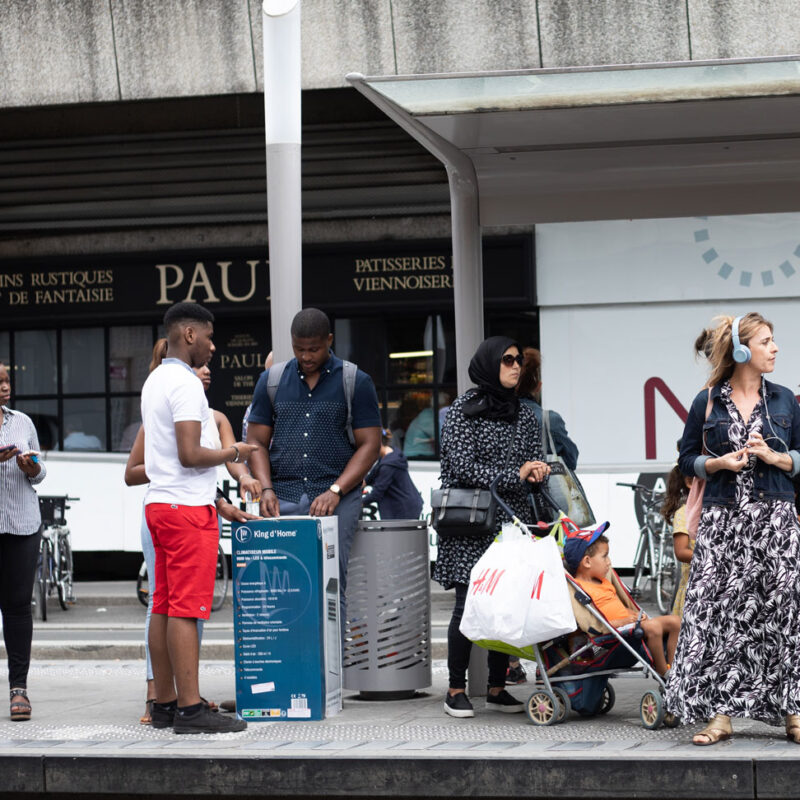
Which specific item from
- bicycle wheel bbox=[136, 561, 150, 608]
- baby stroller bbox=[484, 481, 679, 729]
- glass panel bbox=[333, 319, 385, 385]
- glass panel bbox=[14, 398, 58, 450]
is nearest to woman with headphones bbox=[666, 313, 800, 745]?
baby stroller bbox=[484, 481, 679, 729]

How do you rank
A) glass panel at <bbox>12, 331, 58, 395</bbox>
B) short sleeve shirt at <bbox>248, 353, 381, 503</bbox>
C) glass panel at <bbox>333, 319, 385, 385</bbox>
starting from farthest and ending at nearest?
glass panel at <bbox>12, 331, 58, 395</bbox>, glass panel at <bbox>333, 319, 385, 385</bbox>, short sleeve shirt at <bbox>248, 353, 381, 503</bbox>

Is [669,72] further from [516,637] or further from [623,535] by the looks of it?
[623,535]

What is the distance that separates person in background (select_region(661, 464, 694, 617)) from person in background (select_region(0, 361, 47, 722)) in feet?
10.3

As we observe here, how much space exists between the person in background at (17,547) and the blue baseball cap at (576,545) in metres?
2.59

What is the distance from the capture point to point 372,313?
16.2m

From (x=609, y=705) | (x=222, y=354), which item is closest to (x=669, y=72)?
(x=609, y=705)

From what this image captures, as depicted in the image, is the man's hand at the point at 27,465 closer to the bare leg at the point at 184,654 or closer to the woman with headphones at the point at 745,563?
the bare leg at the point at 184,654

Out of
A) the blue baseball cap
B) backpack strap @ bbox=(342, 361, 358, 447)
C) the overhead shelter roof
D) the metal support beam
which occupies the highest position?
the overhead shelter roof

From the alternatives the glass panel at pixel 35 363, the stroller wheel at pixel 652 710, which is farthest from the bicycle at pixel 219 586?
the stroller wheel at pixel 652 710

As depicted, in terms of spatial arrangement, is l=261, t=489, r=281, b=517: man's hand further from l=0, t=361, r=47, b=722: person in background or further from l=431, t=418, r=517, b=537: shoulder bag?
l=0, t=361, r=47, b=722: person in background

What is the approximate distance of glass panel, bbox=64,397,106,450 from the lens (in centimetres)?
1700

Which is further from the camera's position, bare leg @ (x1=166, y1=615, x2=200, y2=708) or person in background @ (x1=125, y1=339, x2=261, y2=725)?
person in background @ (x1=125, y1=339, x2=261, y2=725)

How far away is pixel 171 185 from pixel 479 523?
10385 mm

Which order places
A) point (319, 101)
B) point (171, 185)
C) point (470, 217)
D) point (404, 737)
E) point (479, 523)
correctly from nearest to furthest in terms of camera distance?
point (404, 737) → point (479, 523) → point (470, 217) → point (319, 101) → point (171, 185)
